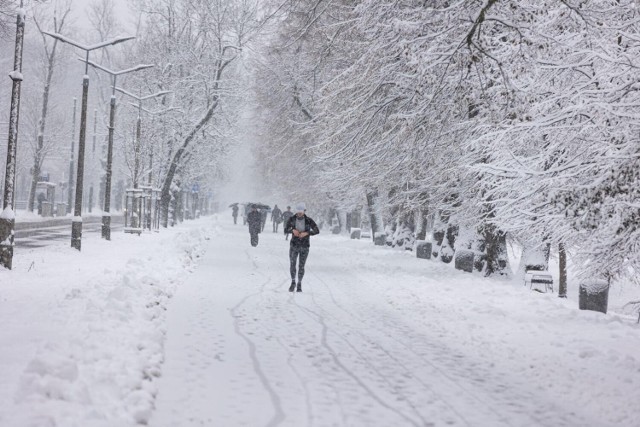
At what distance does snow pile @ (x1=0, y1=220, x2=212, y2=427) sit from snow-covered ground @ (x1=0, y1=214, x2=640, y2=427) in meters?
0.02

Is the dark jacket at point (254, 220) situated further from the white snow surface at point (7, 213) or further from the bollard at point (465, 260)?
the white snow surface at point (7, 213)

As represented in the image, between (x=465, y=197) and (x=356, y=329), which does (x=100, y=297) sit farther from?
(x=465, y=197)

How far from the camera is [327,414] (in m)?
5.08

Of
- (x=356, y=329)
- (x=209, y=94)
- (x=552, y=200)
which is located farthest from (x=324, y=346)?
(x=209, y=94)

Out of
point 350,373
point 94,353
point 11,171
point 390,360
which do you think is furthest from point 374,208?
point 94,353

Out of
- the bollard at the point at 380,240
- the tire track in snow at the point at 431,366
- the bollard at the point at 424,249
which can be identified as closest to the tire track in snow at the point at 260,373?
the tire track in snow at the point at 431,366

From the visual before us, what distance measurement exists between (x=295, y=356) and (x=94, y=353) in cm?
235

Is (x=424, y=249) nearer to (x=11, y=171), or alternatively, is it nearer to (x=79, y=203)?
(x=79, y=203)

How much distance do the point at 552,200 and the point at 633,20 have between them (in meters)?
2.59

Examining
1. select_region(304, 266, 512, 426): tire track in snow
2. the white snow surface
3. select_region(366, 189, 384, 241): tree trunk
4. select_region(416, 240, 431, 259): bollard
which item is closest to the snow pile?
the white snow surface

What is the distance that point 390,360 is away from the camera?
716cm

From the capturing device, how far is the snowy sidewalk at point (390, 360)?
5.27m

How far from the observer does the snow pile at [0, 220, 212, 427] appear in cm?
441

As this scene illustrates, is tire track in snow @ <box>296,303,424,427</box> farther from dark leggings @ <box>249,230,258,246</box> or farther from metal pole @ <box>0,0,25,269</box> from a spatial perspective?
dark leggings @ <box>249,230,258,246</box>
